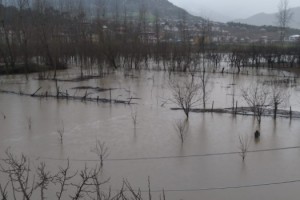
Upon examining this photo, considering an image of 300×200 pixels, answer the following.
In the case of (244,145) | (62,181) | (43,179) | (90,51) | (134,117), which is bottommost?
(244,145)

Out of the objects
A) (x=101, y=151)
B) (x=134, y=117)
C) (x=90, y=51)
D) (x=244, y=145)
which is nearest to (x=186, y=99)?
(x=134, y=117)

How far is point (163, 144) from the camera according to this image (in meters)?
6.76

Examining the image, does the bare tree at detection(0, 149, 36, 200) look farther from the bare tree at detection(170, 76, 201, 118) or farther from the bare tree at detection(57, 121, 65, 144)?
the bare tree at detection(170, 76, 201, 118)

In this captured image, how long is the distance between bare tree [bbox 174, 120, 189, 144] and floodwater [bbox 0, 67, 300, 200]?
89 millimetres

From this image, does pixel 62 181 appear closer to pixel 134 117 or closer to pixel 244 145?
pixel 244 145

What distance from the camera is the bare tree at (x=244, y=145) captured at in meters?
6.00

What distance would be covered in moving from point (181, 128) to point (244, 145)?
3.54 feet

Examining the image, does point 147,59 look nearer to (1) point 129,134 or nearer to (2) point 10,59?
(2) point 10,59

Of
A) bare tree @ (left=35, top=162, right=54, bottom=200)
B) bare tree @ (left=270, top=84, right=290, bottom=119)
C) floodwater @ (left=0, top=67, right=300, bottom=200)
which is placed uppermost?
bare tree @ (left=35, top=162, right=54, bottom=200)

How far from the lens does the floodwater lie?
16.9ft

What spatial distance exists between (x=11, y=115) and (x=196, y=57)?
39.2 ft

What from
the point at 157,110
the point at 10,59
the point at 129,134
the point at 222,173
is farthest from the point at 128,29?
the point at 222,173

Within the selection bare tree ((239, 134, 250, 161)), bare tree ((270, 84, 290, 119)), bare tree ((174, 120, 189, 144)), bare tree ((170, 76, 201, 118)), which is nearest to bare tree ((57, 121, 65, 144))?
bare tree ((174, 120, 189, 144))

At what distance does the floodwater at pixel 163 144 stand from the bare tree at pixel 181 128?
0.29 ft
